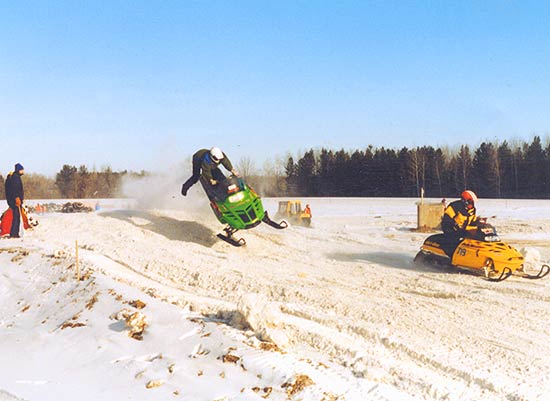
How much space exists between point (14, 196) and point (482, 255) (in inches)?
438

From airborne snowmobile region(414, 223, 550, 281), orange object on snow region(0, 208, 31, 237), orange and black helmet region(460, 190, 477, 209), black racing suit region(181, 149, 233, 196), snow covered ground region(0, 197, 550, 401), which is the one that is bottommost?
snow covered ground region(0, 197, 550, 401)

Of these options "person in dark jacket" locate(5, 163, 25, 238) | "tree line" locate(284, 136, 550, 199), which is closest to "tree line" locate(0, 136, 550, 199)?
Answer: "tree line" locate(284, 136, 550, 199)

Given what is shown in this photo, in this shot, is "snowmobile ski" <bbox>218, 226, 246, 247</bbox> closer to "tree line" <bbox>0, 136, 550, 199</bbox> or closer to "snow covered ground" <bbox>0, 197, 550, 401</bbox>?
"snow covered ground" <bbox>0, 197, 550, 401</bbox>

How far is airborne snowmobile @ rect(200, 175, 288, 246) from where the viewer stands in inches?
474

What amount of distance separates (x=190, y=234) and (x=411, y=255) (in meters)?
5.88

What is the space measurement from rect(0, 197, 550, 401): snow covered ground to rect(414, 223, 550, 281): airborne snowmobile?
11.5 inches

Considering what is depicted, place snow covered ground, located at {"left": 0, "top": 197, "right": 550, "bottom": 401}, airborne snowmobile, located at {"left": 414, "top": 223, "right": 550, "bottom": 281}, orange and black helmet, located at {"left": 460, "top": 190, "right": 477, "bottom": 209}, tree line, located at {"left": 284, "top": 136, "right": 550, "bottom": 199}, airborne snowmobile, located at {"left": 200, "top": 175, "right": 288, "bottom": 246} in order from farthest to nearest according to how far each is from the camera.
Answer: tree line, located at {"left": 284, "top": 136, "right": 550, "bottom": 199}, airborne snowmobile, located at {"left": 200, "top": 175, "right": 288, "bottom": 246}, orange and black helmet, located at {"left": 460, "top": 190, "right": 477, "bottom": 209}, airborne snowmobile, located at {"left": 414, "top": 223, "right": 550, "bottom": 281}, snow covered ground, located at {"left": 0, "top": 197, "right": 550, "bottom": 401}

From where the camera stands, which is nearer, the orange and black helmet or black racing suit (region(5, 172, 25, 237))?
the orange and black helmet

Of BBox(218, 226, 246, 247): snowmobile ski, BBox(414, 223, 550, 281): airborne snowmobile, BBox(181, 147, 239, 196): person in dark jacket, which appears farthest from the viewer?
BBox(218, 226, 246, 247): snowmobile ski

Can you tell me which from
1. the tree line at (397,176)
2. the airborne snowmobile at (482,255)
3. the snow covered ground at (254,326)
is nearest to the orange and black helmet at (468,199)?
the airborne snowmobile at (482,255)

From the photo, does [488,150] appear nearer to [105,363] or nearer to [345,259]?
[345,259]

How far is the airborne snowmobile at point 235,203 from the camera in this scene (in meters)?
12.0

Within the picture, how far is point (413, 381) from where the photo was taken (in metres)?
5.15

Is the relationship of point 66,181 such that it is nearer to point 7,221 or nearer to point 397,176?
point 397,176
